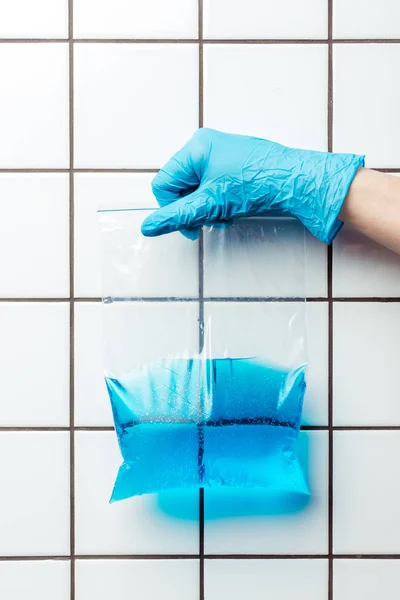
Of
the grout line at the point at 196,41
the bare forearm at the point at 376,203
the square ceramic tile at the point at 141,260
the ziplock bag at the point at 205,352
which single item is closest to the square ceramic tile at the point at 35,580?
the ziplock bag at the point at 205,352

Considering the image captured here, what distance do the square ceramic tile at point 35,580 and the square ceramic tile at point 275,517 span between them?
241 mm

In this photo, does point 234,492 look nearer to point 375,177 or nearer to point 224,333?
point 224,333

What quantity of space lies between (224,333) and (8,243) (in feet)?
1.24

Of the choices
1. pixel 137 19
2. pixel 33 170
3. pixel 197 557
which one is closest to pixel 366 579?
pixel 197 557

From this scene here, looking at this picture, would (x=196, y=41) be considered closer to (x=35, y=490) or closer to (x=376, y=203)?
(x=376, y=203)

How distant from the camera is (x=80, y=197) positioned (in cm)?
87

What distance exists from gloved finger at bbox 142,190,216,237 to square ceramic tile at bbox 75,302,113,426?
17cm

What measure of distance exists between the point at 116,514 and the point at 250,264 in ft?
1.50

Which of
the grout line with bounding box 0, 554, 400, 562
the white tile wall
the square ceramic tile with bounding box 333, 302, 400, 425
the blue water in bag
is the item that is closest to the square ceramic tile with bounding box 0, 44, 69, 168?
the white tile wall

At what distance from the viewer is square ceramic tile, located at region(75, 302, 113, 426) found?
0.88m

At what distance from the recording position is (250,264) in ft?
2.72

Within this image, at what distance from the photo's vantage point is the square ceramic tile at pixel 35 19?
0.86m

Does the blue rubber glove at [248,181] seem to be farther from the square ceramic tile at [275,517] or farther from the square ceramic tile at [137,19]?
the square ceramic tile at [275,517]

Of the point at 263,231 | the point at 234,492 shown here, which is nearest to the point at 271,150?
the point at 263,231
